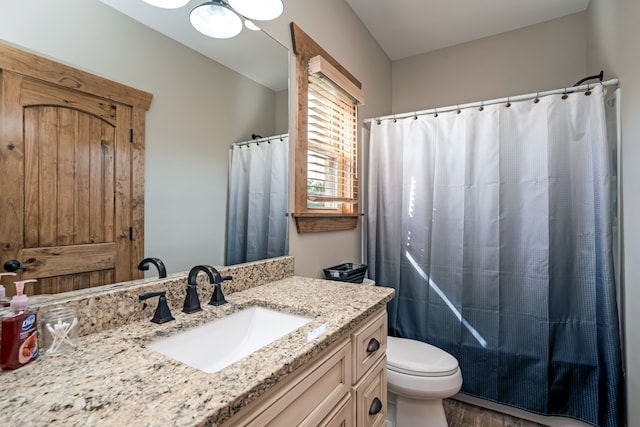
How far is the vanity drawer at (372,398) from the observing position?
3.21ft

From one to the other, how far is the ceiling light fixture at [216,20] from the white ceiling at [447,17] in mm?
1180

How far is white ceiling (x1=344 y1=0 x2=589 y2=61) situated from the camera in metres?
2.06

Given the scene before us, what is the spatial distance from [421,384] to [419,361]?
0.36 feet

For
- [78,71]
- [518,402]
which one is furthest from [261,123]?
[518,402]

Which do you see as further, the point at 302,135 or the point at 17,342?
the point at 302,135

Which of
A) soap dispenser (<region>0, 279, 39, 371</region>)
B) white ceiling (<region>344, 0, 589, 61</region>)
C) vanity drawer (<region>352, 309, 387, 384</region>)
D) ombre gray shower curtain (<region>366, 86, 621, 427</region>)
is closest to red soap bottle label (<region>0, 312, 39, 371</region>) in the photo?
soap dispenser (<region>0, 279, 39, 371</region>)

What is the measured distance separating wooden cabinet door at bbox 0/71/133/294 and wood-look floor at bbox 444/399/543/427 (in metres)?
1.95

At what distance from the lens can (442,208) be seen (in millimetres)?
1992

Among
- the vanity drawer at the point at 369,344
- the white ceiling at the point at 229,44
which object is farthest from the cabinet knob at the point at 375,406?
the white ceiling at the point at 229,44

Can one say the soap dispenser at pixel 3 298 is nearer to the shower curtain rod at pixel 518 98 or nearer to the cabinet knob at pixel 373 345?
the cabinet knob at pixel 373 345

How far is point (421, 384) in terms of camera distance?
146 centimetres

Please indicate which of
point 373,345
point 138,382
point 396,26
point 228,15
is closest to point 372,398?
point 373,345

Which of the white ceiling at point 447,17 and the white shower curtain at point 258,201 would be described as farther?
the white ceiling at point 447,17

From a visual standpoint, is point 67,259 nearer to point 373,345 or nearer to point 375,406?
point 373,345
